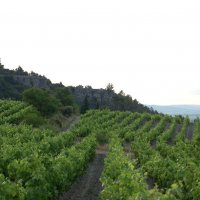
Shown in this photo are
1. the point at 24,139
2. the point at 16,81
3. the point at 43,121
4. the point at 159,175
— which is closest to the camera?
the point at 159,175

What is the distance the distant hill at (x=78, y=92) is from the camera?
10297cm

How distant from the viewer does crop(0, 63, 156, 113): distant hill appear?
338 feet

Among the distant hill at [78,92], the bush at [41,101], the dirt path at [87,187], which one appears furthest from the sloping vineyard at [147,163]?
the distant hill at [78,92]

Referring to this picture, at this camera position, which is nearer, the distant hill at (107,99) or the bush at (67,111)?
the bush at (67,111)

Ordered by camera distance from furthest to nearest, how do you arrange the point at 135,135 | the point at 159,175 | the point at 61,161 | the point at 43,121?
the point at 43,121 → the point at 135,135 → the point at 159,175 → the point at 61,161

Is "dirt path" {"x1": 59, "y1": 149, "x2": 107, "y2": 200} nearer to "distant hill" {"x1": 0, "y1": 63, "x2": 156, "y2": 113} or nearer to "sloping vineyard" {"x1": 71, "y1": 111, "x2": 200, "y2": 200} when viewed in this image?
"sloping vineyard" {"x1": 71, "y1": 111, "x2": 200, "y2": 200}

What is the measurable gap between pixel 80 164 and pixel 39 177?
32.2ft

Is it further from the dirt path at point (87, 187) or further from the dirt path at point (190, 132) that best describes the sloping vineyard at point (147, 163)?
the dirt path at point (87, 187)

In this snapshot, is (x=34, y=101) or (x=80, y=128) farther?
(x=34, y=101)

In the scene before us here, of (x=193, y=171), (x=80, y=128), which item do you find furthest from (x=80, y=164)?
(x=80, y=128)

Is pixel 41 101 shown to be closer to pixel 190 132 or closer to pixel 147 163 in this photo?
pixel 190 132

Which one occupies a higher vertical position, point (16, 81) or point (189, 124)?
point (16, 81)

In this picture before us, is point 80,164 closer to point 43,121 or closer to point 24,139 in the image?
point 24,139

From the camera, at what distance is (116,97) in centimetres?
11956
